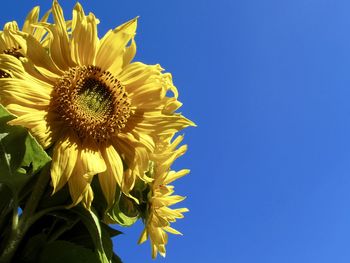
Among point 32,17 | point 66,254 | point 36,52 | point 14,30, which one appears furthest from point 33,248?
point 32,17

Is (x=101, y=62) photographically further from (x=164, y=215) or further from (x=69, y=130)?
(x=164, y=215)

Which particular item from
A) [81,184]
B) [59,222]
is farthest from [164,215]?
[81,184]

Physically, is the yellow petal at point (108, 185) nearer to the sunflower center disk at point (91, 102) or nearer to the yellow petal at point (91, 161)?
the yellow petal at point (91, 161)

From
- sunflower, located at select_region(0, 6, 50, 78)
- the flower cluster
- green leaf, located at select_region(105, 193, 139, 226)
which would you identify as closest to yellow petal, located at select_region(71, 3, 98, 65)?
the flower cluster

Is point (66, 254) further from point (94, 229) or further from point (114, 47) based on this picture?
point (114, 47)

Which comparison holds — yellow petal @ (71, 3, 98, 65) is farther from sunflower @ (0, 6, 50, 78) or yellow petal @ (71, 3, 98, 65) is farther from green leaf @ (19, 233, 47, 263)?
green leaf @ (19, 233, 47, 263)

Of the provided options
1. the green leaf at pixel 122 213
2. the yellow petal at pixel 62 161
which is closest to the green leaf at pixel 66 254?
the green leaf at pixel 122 213
